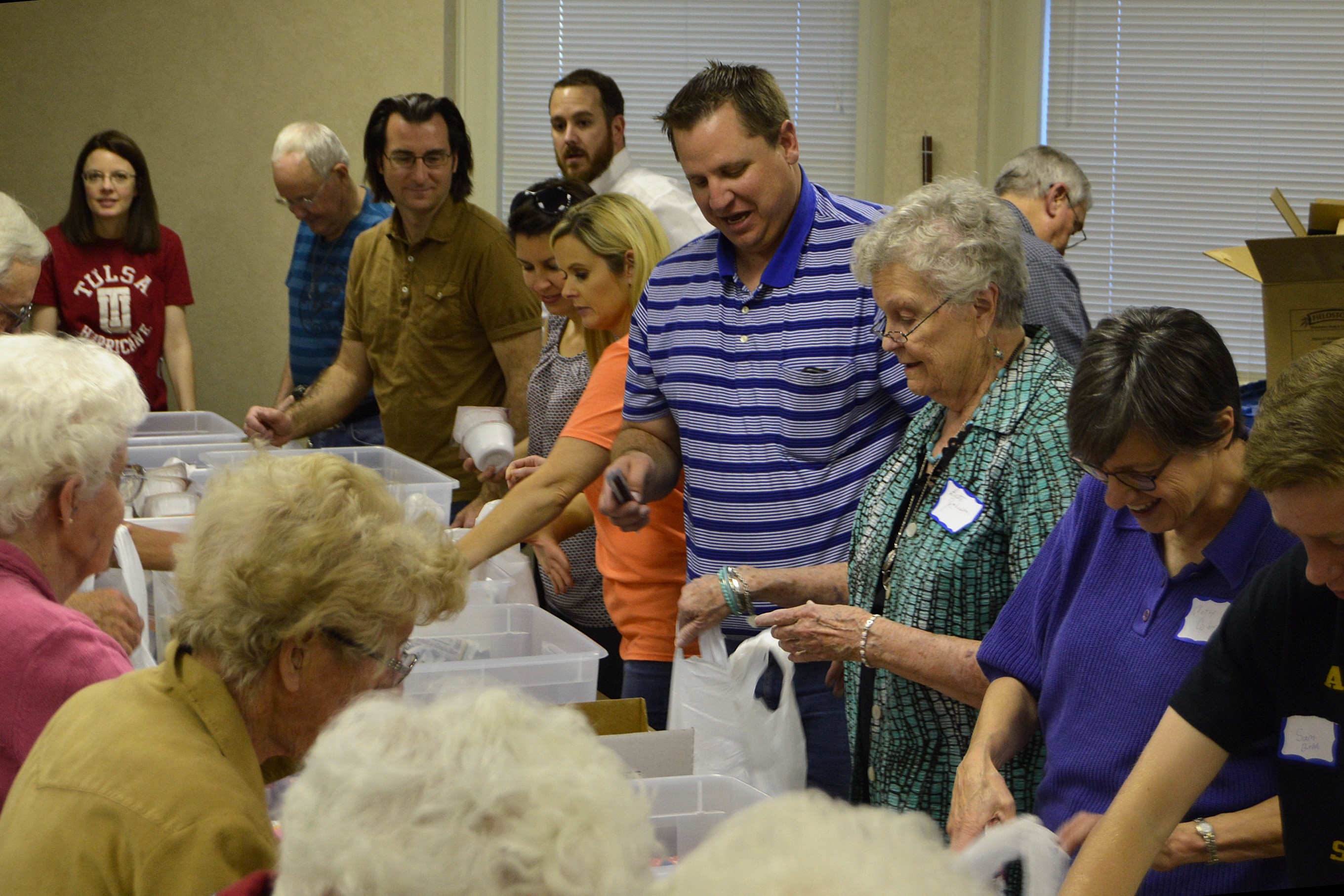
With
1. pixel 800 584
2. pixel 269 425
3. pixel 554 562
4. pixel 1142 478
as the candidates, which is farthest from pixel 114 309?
pixel 1142 478

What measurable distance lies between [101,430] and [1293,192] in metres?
4.21

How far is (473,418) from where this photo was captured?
308 cm

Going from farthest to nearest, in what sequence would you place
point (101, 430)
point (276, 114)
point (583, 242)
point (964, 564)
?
point (276, 114) < point (583, 242) < point (964, 564) < point (101, 430)

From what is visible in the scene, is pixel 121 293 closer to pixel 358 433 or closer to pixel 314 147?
pixel 314 147

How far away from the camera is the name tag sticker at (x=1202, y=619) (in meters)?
1.43

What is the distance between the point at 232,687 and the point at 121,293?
12.3ft

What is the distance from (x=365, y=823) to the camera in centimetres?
82

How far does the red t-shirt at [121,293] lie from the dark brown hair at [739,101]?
280cm

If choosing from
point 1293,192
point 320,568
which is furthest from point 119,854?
point 1293,192

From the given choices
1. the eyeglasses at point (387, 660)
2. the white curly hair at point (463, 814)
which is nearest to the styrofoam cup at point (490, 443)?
the eyeglasses at point (387, 660)

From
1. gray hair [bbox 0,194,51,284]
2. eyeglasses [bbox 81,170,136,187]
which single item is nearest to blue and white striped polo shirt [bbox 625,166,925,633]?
gray hair [bbox 0,194,51,284]

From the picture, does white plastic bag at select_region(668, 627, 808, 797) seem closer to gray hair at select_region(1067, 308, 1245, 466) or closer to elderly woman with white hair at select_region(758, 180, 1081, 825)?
elderly woman with white hair at select_region(758, 180, 1081, 825)

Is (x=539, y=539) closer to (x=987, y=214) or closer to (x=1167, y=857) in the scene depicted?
(x=987, y=214)

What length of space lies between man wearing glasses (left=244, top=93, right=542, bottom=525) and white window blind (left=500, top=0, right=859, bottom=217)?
5.46 feet
